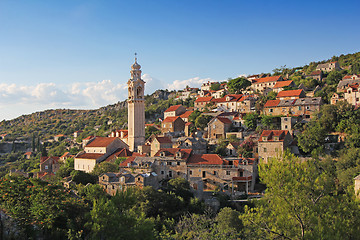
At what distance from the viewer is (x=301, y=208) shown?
16.5 meters

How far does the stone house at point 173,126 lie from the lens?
65.2 m

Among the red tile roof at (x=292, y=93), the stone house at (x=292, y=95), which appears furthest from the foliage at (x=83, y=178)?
the red tile roof at (x=292, y=93)

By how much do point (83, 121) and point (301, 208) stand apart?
489 feet

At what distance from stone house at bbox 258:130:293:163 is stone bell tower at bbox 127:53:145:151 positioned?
22448mm

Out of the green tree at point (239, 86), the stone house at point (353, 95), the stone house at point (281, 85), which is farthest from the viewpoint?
the green tree at point (239, 86)

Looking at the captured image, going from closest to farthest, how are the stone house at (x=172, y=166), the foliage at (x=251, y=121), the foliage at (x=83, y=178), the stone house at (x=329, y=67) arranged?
the foliage at (x=83, y=178), the stone house at (x=172, y=166), the foliage at (x=251, y=121), the stone house at (x=329, y=67)

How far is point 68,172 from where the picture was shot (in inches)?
1983

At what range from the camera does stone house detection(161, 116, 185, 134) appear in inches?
2569

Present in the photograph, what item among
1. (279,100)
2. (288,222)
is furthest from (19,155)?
(288,222)

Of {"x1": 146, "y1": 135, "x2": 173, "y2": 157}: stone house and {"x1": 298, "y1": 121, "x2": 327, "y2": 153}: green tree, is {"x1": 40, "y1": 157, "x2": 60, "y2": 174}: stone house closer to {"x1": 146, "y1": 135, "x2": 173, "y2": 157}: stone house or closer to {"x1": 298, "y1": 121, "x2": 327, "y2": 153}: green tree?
{"x1": 146, "y1": 135, "x2": 173, "y2": 157}: stone house

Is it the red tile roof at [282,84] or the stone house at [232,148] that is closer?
the stone house at [232,148]

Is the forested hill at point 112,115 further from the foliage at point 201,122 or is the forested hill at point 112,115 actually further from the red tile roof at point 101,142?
the red tile roof at point 101,142

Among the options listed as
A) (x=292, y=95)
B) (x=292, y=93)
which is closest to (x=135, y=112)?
(x=292, y=95)

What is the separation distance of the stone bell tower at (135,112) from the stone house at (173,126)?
7.53m
